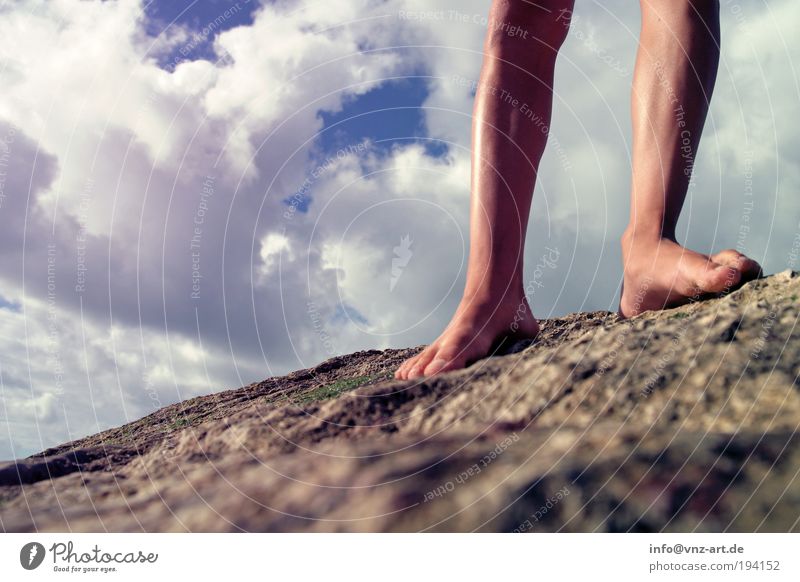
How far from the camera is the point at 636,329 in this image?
7.29 ft

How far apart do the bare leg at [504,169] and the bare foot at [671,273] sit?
0.58 metres

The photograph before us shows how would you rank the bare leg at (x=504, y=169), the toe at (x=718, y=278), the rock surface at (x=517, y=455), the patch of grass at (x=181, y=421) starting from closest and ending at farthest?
the rock surface at (x=517, y=455)
the toe at (x=718, y=278)
the bare leg at (x=504, y=169)
the patch of grass at (x=181, y=421)

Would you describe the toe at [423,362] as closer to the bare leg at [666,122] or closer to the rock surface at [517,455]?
the rock surface at [517,455]

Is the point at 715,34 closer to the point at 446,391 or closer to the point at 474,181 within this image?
the point at 474,181

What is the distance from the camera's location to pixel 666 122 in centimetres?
332

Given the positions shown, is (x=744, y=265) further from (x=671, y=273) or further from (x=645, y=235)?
(x=645, y=235)

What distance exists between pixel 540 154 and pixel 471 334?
1.09m

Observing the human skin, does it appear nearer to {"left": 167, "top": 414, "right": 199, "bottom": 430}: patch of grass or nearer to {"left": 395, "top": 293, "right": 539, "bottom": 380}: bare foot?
{"left": 395, "top": 293, "right": 539, "bottom": 380}: bare foot

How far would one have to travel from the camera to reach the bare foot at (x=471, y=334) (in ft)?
10.6

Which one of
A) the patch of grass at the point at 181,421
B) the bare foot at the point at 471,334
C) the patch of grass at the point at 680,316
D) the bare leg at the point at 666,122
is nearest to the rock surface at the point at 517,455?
the patch of grass at the point at 680,316

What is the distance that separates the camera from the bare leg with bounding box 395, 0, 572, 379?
11.2 feet

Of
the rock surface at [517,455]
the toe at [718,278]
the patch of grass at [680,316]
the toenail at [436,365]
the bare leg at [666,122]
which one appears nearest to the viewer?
the rock surface at [517,455]
